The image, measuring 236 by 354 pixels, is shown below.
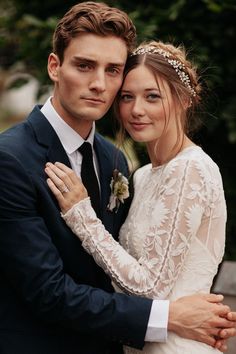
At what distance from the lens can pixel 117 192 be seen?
13.1 feet

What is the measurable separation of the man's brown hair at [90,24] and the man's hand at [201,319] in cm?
127

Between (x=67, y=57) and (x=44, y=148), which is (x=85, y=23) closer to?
(x=67, y=57)

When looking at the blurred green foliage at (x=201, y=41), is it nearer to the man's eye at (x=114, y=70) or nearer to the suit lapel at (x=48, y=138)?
the man's eye at (x=114, y=70)

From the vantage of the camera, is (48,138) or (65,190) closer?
(65,190)

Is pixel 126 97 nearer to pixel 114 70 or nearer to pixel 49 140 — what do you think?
pixel 114 70

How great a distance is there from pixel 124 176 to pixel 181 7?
1961 millimetres

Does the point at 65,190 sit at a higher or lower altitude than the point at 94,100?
lower

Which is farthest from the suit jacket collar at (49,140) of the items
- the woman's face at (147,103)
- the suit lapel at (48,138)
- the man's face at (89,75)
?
the woman's face at (147,103)

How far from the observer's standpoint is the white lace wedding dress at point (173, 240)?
11.9 feet

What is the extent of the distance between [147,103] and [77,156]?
42 cm

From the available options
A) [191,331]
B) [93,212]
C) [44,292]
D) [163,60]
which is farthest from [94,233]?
[163,60]

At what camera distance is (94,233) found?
3631 mm

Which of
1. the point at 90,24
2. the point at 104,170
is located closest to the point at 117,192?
the point at 104,170

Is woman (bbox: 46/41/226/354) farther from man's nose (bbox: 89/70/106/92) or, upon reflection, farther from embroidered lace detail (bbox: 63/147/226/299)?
man's nose (bbox: 89/70/106/92)
